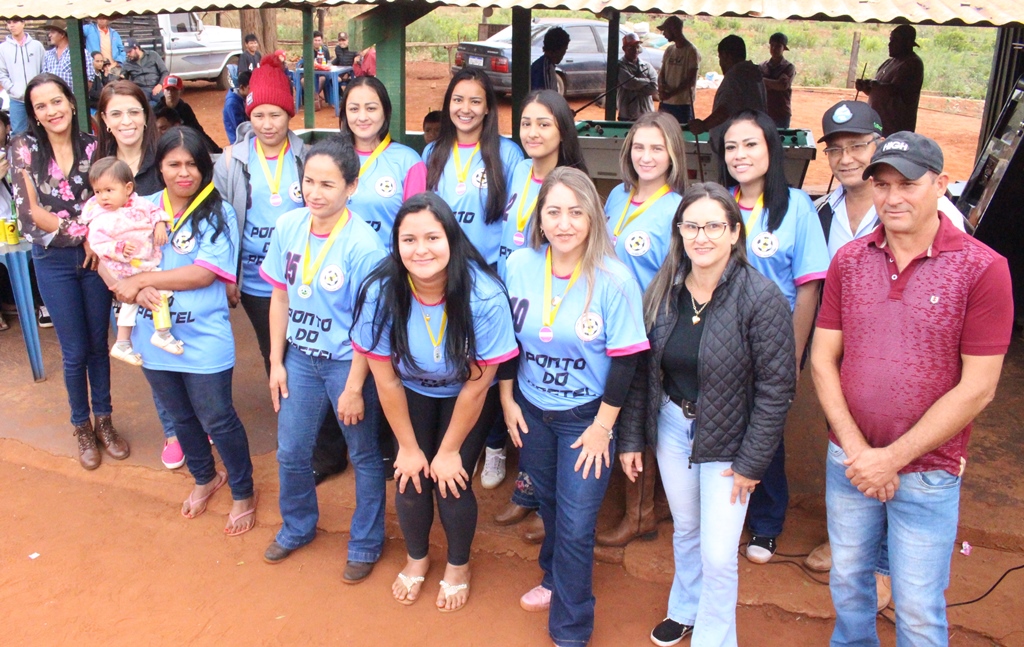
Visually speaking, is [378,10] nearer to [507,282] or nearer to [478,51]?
[507,282]

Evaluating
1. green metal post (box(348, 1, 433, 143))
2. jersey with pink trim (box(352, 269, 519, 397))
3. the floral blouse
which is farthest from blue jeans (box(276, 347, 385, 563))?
green metal post (box(348, 1, 433, 143))

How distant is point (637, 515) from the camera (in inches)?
159

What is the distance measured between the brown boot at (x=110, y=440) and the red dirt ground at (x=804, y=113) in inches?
378

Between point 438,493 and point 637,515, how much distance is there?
1107 mm

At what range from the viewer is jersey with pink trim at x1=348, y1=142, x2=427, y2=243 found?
13.7ft

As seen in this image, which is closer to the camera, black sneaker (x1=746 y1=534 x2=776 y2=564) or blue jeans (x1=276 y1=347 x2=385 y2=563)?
blue jeans (x1=276 y1=347 x2=385 y2=563)

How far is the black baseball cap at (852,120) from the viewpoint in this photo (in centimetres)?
345

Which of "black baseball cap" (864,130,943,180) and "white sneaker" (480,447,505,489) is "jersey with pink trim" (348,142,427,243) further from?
"black baseball cap" (864,130,943,180)

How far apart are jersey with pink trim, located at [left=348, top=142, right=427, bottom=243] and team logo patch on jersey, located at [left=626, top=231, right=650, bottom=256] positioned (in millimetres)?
1159

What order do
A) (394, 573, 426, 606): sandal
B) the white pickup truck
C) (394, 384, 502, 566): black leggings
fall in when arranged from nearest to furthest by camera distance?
1. (394, 384, 502, 566): black leggings
2. (394, 573, 426, 606): sandal
3. the white pickup truck

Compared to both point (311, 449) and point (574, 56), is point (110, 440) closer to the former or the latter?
point (311, 449)

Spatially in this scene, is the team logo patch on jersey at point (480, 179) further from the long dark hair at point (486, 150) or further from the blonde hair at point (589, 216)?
the blonde hair at point (589, 216)

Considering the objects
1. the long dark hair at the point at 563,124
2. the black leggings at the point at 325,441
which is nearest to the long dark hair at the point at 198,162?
the black leggings at the point at 325,441

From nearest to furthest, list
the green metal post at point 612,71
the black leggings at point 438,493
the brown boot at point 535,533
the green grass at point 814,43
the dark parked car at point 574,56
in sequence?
the black leggings at point 438,493 < the brown boot at point 535,533 < the green metal post at point 612,71 < the dark parked car at point 574,56 < the green grass at point 814,43
